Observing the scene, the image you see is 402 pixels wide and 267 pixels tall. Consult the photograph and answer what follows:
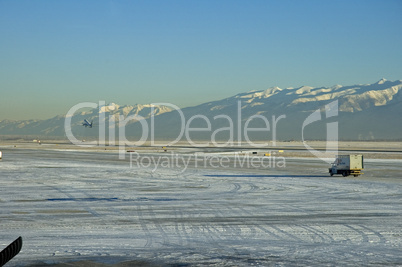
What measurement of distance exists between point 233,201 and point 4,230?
12221 mm

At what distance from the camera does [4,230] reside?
18219 mm

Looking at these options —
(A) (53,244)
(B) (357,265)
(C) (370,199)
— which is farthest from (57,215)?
(C) (370,199)

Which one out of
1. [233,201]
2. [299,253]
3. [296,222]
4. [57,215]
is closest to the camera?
[299,253]

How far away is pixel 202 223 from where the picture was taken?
65.5 feet

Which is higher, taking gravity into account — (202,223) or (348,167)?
(348,167)

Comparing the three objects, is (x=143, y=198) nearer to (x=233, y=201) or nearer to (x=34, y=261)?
(x=233, y=201)

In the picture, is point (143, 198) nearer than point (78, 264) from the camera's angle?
No

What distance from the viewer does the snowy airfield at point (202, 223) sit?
47.4 feet

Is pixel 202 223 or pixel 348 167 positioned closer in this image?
pixel 202 223

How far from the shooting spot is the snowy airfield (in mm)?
14453

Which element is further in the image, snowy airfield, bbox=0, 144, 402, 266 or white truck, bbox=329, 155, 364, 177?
white truck, bbox=329, 155, 364, 177

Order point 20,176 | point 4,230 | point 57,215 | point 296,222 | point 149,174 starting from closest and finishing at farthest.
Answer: point 4,230 < point 296,222 < point 57,215 < point 20,176 < point 149,174

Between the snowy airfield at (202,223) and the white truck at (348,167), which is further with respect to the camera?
the white truck at (348,167)

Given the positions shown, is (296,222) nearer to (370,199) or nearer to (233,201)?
(233,201)
